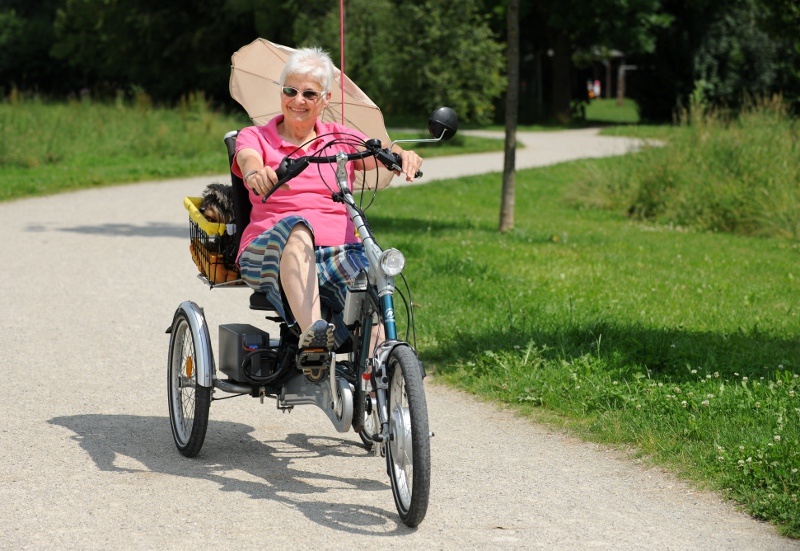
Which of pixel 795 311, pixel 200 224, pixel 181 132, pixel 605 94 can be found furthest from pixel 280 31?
pixel 605 94

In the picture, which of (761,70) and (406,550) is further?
(761,70)

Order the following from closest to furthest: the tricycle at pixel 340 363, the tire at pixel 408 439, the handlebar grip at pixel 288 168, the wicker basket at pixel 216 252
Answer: the tire at pixel 408 439 < the tricycle at pixel 340 363 < the handlebar grip at pixel 288 168 < the wicker basket at pixel 216 252

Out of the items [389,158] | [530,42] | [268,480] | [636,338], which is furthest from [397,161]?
[530,42]

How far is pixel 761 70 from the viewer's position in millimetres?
42219

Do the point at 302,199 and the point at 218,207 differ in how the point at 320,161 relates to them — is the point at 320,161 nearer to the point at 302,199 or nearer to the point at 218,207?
the point at 302,199

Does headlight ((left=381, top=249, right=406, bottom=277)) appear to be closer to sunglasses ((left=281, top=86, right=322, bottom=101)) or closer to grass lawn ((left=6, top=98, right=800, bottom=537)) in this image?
sunglasses ((left=281, top=86, right=322, bottom=101))

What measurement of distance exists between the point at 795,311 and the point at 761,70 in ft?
115

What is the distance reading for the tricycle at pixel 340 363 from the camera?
14.7 feet

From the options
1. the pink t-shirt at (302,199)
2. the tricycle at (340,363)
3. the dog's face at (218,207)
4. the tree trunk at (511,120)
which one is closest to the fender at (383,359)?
the tricycle at (340,363)

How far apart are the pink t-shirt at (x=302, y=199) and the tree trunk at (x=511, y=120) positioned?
853cm

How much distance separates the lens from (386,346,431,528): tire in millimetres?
4320

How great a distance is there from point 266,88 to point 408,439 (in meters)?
2.38

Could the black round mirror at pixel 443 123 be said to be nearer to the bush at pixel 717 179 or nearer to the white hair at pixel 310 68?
the white hair at pixel 310 68

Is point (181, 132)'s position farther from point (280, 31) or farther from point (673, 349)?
point (673, 349)
